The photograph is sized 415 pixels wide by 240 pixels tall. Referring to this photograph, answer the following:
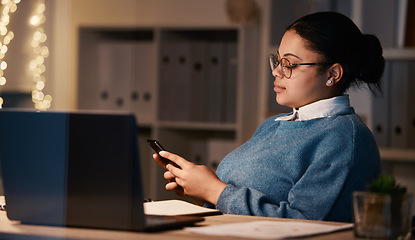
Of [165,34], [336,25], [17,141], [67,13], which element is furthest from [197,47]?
[17,141]

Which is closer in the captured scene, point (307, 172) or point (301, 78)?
point (307, 172)

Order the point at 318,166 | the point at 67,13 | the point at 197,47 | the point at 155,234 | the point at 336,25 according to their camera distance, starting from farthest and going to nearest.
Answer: the point at 67,13 → the point at 197,47 → the point at 336,25 → the point at 318,166 → the point at 155,234

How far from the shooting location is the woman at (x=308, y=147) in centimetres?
133

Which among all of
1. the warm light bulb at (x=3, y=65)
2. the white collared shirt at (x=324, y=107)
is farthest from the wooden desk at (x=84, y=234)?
the warm light bulb at (x=3, y=65)

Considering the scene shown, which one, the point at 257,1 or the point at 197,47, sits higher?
the point at 257,1

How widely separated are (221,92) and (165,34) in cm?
43

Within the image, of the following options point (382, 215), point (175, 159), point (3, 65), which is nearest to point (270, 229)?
point (382, 215)

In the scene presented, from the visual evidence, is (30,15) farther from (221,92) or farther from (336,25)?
(336,25)

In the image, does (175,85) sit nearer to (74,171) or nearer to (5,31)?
(5,31)

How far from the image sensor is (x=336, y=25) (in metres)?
1.53

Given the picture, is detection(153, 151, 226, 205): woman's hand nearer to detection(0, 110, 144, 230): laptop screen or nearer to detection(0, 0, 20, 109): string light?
detection(0, 110, 144, 230): laptop screen

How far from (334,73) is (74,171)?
0.78m

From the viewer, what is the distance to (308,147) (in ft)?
4.61

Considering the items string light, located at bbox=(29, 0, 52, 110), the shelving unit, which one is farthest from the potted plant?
string light, located at bbox=(29, 0, 52, 110)
